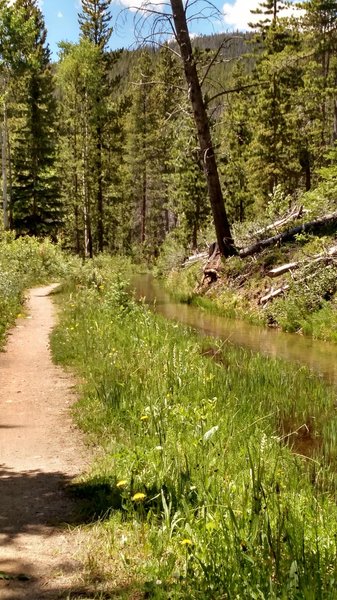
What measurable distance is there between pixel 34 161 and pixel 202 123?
2359cm

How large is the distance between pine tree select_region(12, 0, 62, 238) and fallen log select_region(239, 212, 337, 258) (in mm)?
23645

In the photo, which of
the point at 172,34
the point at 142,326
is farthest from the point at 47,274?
the point at 142,326

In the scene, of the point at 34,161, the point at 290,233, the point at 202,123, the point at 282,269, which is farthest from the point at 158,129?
the point at 282,269

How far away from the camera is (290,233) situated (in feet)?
50.9

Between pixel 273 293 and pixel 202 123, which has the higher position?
pixel 202 123

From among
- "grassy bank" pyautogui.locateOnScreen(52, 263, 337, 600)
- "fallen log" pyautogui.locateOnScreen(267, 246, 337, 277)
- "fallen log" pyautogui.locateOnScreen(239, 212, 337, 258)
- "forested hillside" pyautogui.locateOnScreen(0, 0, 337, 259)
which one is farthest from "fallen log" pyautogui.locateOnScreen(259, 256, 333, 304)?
"forested hillside" pyautogui.locateOnScreen(0, 0, 337, 259)

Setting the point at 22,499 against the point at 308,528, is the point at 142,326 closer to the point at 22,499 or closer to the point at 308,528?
the point at 22,499

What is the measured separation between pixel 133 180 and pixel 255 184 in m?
19.1

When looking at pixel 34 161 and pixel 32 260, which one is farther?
pixel 34 161

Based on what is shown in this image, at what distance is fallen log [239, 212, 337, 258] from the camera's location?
14916mm

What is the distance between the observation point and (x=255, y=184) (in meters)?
34.9

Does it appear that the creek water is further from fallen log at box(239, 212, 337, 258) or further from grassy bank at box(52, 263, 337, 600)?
fallen log at box(239, 212, 337, 258)

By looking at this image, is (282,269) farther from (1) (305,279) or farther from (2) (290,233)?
A: (2) (290,233)

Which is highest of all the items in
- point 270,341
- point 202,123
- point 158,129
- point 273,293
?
point 158,129
